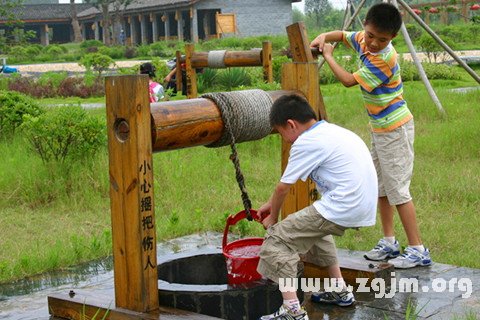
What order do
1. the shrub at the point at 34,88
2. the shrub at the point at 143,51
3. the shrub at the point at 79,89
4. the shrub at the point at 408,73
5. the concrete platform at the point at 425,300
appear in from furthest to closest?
the shrub at the point at 143,51 → the shrub at the point at 79,89 → the shrub at the point at 34,88 → the shrub at the point at 408,73 → the concrete platform at the point at 425,300

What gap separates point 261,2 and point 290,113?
141 feet

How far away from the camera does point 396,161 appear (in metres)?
5.01

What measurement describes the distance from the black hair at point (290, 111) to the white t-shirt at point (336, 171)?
8 cm

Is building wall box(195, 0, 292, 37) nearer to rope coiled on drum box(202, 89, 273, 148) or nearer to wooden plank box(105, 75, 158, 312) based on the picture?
rope coiled on drum box(202, 89, 273, 148)

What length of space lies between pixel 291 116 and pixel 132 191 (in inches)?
34.0

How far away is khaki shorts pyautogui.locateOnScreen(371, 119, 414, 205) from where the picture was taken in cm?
499

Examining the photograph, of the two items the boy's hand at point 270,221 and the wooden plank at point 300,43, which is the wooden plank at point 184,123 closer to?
the boy's hand at point 270,221

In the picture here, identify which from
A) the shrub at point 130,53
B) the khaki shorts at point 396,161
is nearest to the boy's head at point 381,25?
the khaki shorts at point 396,161

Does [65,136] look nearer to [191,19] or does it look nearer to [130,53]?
[130,53]

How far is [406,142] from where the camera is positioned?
5.01 m

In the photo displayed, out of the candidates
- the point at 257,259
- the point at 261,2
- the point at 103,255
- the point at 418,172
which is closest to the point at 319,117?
the point at 257,259

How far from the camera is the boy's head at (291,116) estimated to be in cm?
398

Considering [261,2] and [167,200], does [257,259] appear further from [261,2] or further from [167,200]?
[261,2]

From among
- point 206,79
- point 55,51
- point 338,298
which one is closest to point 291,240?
point 338,298
